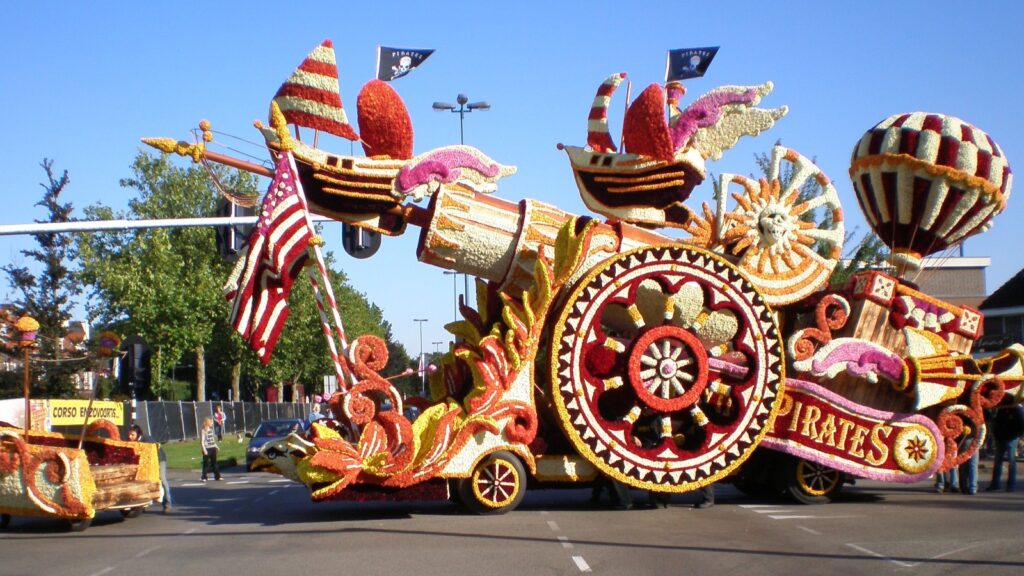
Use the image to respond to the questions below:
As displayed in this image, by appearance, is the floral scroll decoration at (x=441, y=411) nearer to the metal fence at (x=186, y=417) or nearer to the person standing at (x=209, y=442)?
the person standing at (x=209, y=442)

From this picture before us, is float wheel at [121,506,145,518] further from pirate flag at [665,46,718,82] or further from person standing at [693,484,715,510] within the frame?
pirate flag at [665,46,718,82]

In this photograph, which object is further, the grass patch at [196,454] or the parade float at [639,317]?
the grass patch at [196,454]

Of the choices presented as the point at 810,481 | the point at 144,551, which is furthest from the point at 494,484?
the point at 810,481

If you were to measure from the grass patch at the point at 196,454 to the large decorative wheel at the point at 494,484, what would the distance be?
1741cm

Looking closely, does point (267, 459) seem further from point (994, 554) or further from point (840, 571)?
point (994, 554)

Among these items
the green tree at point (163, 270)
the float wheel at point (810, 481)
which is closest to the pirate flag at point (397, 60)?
the float wheel at point (810, 481)

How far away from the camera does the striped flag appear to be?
49.4 feet

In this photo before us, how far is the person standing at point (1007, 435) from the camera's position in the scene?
59.9ft

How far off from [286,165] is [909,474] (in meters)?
10.3

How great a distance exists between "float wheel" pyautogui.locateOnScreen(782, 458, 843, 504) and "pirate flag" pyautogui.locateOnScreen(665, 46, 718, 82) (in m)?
6.27

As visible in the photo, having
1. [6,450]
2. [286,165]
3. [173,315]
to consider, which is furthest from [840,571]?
[173,315]

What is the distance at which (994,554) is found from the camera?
11.3 metres

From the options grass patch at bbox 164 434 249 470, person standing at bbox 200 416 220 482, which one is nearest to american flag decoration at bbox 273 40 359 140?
person standing at bbox 200 416 220 482

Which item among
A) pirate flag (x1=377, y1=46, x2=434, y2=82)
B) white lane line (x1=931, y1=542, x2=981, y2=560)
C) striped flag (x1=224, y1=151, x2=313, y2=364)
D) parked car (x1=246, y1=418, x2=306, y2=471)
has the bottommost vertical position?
white lane line (x1=931, y1=542, x2=981, y2=560)
